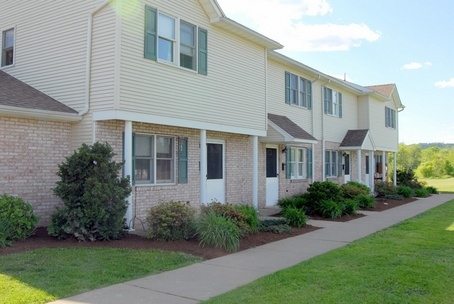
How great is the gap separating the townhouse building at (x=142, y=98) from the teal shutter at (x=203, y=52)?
33mm

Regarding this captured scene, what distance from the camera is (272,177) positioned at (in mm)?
17969

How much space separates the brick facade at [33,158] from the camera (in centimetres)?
992

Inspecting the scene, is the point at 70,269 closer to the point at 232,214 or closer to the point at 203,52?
the point at 232,214

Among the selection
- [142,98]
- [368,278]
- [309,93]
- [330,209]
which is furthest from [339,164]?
[368,278]

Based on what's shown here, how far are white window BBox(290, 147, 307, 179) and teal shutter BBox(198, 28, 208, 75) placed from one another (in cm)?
778

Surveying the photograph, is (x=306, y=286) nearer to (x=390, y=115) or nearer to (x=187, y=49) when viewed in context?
(x=187, y=49)

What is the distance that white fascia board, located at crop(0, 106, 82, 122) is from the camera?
9562 mm

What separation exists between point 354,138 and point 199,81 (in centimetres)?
1383

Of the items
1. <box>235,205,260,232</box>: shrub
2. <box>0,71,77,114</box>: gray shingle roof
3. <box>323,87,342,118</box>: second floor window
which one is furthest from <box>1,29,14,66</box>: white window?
<box>323,87,342,118</box>: second floor window

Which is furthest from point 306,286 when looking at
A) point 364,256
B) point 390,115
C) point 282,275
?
point 390,115

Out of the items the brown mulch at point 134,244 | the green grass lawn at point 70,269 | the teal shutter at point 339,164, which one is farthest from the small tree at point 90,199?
the teal shutter at point 339,164

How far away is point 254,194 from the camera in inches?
600

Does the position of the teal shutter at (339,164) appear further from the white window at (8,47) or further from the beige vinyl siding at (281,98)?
the white window at (8,47)

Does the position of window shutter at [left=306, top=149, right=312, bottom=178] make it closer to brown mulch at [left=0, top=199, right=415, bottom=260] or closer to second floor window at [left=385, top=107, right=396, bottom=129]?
brown mulch at [left=0, top=199, right=415, bottom=260]
